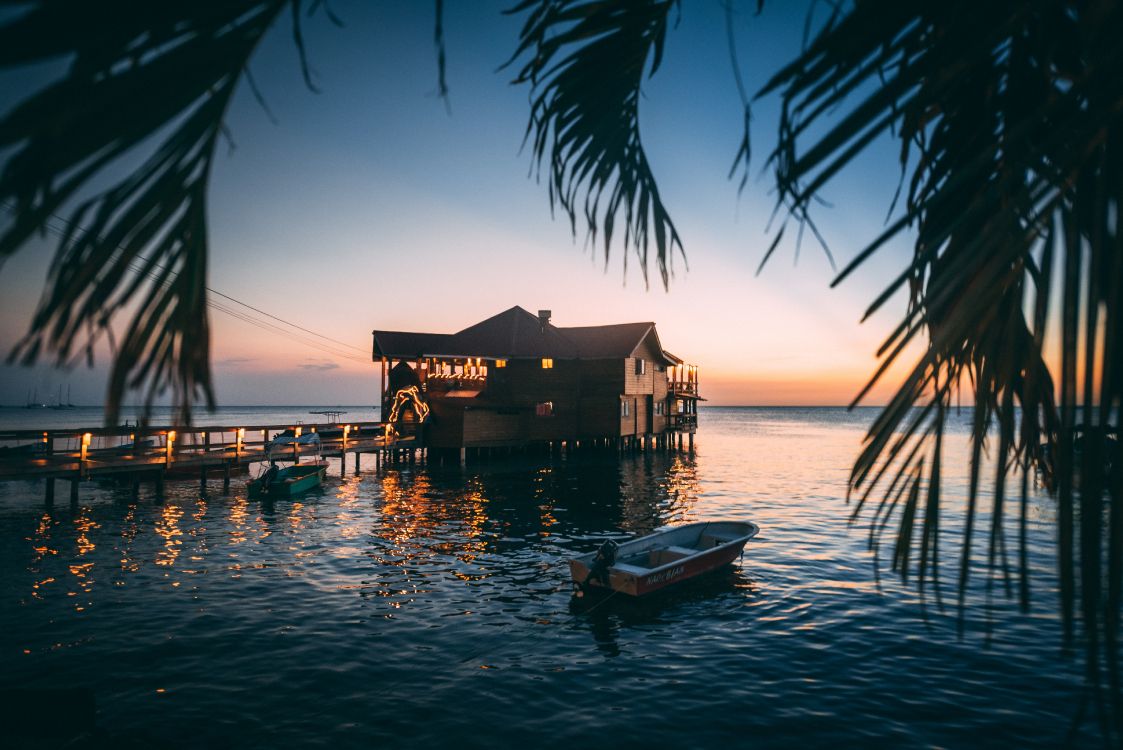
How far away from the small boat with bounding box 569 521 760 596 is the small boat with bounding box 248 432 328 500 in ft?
61.1

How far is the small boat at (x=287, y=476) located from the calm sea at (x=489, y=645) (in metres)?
5.59

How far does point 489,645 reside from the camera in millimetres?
12250

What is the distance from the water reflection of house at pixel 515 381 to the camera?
1697 inches

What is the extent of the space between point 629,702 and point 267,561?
494 inches

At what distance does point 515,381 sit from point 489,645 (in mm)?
34236

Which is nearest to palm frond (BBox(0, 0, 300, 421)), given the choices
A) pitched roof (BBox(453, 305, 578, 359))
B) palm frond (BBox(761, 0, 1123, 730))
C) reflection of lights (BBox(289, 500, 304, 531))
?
palm frond (BBox(761, 0, 1123, 730))

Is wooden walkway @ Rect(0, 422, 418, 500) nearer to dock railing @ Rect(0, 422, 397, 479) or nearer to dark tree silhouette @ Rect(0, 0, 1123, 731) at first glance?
dock railing @ Rect(0, 422, 397, 479)

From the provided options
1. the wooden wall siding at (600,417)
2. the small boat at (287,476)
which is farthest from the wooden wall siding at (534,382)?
the small boat at (287,476)

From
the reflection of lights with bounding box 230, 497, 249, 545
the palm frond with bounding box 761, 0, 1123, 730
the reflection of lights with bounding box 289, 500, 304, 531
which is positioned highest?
the palm frond with bounding box 761, 0, 1123, 730

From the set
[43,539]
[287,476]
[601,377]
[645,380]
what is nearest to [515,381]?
[601,377]

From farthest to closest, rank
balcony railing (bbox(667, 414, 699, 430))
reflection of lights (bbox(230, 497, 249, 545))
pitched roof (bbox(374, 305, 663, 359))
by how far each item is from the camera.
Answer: balcony railing (bbox(667, 414, 699, 430)) < pitched roof (bbox(374, 305, 663, 359)) < reflection of lights (bbox(230, 497, 249, 545))

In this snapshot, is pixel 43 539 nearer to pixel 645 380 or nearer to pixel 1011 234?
pixel 1011 234

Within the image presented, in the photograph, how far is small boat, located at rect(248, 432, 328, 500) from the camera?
29000 mm

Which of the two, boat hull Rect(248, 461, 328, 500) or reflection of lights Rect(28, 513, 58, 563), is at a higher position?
boat hull Rect(248, 461, 328, 500)
